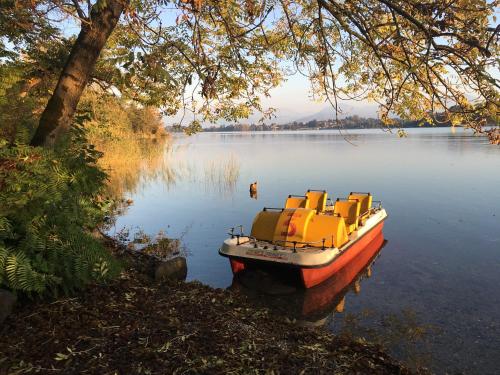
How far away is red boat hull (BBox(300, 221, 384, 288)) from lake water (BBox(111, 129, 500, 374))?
377 millimetres

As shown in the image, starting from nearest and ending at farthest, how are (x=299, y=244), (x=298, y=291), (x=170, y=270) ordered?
(x=170, y=270) < (x=298, y=291) < (x=299, y=244)

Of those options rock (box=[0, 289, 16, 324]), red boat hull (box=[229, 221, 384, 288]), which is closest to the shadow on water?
red boat hull (box=[229, 221, 384, 288])

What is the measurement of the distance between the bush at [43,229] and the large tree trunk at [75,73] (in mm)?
370

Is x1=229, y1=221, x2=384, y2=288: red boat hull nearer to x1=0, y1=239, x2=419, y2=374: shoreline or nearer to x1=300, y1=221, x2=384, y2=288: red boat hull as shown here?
x1=300, y1=221, x2=384, y2=288: red boat hull

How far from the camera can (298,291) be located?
1095 centimetres

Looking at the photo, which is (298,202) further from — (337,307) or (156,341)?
(156,341)

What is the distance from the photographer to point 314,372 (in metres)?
4.68

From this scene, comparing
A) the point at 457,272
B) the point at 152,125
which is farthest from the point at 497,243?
the point at 152,125

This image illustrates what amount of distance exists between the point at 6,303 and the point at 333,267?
8412mm

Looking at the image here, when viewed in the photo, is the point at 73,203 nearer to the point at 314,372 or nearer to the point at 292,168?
the point at 314,372

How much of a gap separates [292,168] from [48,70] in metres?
26.4

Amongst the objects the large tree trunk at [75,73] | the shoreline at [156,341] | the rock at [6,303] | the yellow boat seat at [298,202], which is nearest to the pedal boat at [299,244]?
the yellow boat seat at [298,202]

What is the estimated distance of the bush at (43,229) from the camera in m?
5.07

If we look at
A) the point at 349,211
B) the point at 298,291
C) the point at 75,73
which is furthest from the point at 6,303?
the point at 349,211
